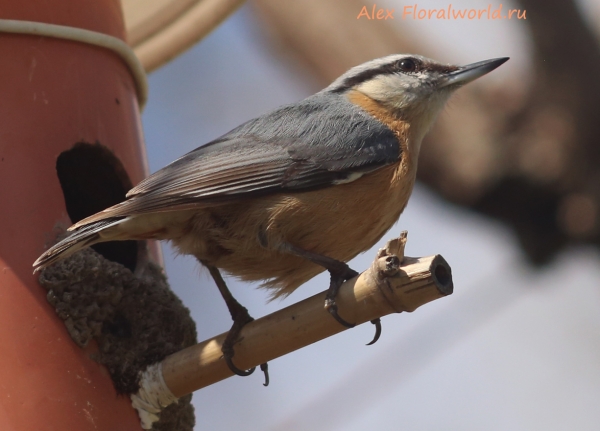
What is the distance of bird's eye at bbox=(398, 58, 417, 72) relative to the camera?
3.35 m

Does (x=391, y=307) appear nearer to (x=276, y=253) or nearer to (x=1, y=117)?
(x=276, y=253)

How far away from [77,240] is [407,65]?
1.57 metres

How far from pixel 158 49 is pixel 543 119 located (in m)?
2.23

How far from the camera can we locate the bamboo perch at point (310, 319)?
2.10 meters

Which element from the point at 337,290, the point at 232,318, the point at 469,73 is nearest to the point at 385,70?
the point at 469,73

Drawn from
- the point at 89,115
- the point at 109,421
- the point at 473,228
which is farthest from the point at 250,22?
the point at 109,421

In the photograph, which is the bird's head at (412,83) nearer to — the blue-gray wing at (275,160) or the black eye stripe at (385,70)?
the black eye stripe at (385,70)

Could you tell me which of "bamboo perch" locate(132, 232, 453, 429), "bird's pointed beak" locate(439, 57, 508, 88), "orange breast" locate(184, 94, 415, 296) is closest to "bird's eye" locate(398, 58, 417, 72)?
"bird's pointed beak" locate(439, 57, 508, 88)

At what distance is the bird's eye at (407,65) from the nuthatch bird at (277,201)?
41 centimetres

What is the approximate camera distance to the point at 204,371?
8.22 feet

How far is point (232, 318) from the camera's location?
9.42 ft

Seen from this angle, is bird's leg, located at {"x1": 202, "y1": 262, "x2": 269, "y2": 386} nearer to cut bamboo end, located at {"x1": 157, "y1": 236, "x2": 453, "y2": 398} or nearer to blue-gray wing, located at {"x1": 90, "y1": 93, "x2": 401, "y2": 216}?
cut bamboo end, located at {"x1": 157, "y1": 236, "x2": 453, "y2": 398}

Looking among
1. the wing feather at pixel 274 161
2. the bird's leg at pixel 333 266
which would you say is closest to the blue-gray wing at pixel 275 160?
the wing feather at pixel 274 161

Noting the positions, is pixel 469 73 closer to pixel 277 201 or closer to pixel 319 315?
pixel 277 201
